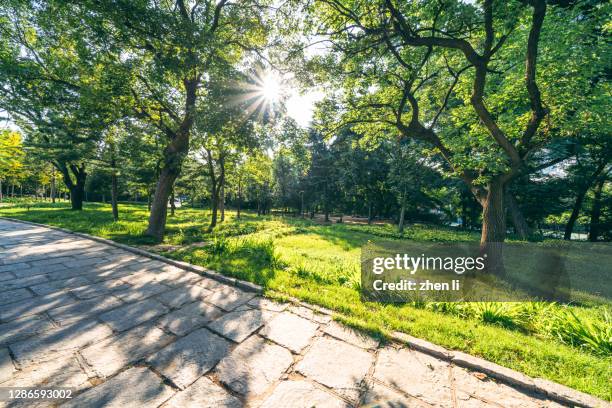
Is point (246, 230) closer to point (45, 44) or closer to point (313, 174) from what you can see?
point (45, 44)

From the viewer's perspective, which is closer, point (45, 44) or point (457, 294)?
point (457, 294)

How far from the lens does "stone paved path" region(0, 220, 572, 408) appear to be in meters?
2.21

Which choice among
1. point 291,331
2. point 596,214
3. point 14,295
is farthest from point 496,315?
point 596,214

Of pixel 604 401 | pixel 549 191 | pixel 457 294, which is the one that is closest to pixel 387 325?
pixel 604 401

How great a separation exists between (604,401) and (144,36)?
11561 millimetres

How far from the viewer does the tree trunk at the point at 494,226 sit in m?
6.90

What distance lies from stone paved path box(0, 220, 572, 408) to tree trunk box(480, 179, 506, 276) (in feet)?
19.5

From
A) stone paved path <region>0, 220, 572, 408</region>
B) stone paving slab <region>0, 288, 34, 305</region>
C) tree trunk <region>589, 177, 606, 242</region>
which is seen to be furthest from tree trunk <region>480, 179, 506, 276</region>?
tree trunk <region>589, 177, 606, 242</region>

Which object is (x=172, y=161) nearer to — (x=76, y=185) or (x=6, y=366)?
(x=6, y=366)

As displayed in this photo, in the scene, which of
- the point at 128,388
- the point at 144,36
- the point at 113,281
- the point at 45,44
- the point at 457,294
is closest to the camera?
the point at 128,388

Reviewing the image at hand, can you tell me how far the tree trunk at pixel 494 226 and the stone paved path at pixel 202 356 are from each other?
5930 millimetres

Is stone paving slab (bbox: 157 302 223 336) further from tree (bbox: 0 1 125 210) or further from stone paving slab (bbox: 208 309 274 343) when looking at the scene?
tree (bbox: 0 1 125 210)

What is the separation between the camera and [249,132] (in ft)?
28.5

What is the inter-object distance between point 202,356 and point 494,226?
843 centimetres
